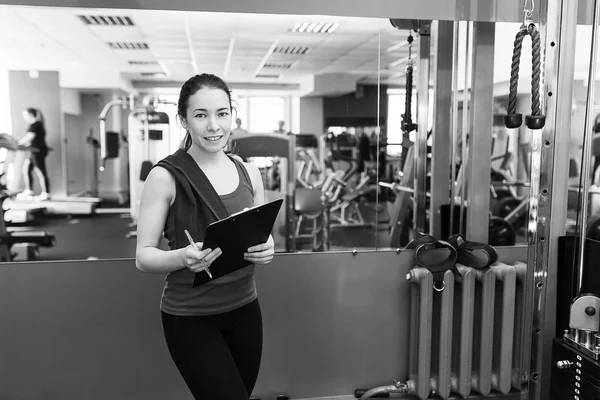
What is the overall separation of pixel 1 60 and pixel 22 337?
3.42 metres

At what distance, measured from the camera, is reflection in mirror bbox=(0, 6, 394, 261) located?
188 inches

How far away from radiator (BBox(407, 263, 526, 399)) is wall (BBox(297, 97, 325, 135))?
360 centimetres

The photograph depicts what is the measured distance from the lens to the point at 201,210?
58.4 inches

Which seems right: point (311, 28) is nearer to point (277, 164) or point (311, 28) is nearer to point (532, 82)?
point (277, 164)

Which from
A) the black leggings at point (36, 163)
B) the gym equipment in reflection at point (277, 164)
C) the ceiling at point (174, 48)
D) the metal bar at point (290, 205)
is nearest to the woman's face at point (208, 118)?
the gym equipment in reflection at point (277, 164)

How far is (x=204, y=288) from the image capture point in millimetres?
1491

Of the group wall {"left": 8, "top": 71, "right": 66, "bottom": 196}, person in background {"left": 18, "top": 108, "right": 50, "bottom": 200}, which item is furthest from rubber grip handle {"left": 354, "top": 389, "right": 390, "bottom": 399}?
person in background {"left": 18, "top": 108, "right": 50, "bottom": 200}

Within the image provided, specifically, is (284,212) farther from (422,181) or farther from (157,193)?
(157,193)

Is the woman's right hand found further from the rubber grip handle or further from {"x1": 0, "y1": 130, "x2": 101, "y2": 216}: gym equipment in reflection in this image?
{"x1": 0, "y1": 130, "x2": 101, "y2": 216}: gym equipment in reflection

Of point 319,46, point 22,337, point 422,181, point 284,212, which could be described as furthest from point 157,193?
point 319,46

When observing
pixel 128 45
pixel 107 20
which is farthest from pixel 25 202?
pixel 107 20

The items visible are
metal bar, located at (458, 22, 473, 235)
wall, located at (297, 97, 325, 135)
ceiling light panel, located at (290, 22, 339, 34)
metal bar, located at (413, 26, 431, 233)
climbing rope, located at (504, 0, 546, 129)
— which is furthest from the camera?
wall, located at (297, 97, 325, 135)

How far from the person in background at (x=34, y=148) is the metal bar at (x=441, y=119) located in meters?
5.18

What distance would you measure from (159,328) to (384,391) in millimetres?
1092
